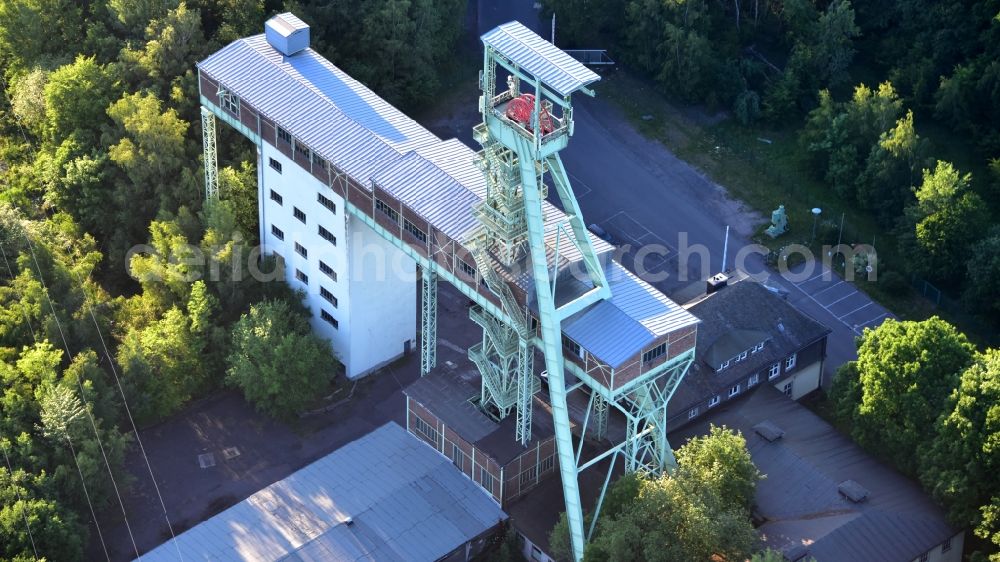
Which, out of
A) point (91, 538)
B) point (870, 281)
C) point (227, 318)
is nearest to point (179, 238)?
point (227, 318)

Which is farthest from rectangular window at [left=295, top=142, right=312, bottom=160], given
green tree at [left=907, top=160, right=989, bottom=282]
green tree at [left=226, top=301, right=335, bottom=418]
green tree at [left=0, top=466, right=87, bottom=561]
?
green tree at [left=907, top=160, right=989, bottom=282]

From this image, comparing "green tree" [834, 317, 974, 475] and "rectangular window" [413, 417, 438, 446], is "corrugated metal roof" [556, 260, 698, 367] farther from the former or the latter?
"green tree" [834, 317, 974, 475]

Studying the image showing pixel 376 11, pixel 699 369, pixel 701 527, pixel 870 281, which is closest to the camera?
pixel 701 527

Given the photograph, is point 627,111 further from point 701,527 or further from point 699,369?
point 701,527

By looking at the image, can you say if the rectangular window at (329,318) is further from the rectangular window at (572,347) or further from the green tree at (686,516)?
the green tree at (686,516)

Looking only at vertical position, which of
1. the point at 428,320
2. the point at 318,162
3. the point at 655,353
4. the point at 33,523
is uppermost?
the point at 318,162

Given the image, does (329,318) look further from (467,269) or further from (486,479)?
(486,479)

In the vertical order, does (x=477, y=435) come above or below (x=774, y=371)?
above

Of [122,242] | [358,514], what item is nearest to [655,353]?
[358,514]
